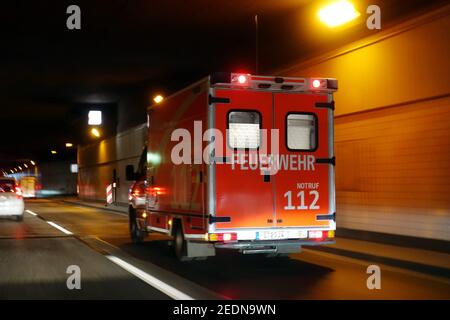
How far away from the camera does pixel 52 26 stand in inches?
686

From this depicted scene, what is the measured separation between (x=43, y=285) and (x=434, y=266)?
5999 millimetres

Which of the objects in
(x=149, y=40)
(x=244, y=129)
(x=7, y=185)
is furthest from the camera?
(x=7, y=185)

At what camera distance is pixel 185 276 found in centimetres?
1011

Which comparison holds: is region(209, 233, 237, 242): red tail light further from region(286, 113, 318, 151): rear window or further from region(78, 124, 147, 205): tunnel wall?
region(78, 124, 147, 205): tunnel wall

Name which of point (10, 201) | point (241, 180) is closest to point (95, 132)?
point (10, 201)

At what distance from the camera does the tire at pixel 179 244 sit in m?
11.4

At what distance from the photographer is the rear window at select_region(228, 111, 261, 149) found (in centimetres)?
1013

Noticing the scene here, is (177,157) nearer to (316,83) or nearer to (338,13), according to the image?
(316,83)

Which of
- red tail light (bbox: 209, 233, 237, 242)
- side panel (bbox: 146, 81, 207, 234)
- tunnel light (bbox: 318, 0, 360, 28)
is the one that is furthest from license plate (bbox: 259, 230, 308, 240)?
tunnel light (bbox: 318, 0, 360, 28)

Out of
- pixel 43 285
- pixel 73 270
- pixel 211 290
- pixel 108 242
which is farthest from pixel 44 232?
pixel 211 290

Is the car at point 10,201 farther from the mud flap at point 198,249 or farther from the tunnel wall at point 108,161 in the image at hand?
the mud flap at point 198,249

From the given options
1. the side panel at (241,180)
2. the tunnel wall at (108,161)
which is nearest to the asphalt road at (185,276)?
the side panel at (241,180)

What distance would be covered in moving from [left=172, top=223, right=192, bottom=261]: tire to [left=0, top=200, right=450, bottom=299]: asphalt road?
0.15m

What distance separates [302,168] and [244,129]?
1.23m
